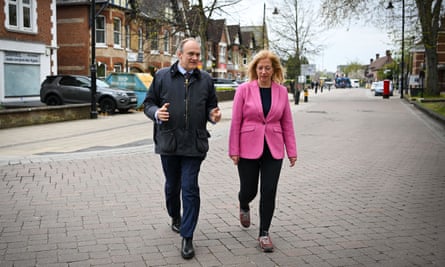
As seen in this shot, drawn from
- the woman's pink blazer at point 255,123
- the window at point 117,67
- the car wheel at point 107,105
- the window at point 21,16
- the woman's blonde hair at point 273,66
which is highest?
the window at point 21,16

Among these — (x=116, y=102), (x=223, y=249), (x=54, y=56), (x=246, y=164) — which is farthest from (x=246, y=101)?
(x=54, y=56)

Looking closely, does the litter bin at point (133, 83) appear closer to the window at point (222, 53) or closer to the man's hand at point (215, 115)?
the man's hand at point (215, 115)

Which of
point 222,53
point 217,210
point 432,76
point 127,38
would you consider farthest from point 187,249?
point 222,53

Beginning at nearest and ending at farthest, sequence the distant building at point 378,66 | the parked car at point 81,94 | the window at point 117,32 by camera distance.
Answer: the parked car at point 81,94 → the window at point 117,32 → the distant building at point 378,66

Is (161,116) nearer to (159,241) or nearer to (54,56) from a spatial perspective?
(159,241)

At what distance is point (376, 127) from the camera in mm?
16391

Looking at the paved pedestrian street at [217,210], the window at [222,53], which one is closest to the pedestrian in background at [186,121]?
the paved pedestrian street at [217,210]

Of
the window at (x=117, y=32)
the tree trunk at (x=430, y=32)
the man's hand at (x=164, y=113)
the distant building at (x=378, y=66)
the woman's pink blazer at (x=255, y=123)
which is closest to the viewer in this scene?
the man's hand at (x=164, y=113)

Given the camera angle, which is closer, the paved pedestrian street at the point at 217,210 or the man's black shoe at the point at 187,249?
the man's black shoe at the point at 187,249

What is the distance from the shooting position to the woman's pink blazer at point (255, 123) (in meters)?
4.31

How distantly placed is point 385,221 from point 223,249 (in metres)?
2.06

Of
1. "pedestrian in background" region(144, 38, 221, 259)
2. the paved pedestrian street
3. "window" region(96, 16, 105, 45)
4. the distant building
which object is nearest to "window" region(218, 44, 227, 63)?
"window" region(96, 16, 105, 45)

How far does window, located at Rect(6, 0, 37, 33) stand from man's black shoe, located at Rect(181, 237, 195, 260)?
76.8ft

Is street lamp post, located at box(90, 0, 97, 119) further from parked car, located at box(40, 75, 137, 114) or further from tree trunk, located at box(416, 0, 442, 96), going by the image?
tree trunk, located at box(416, 0, 442, 96)
